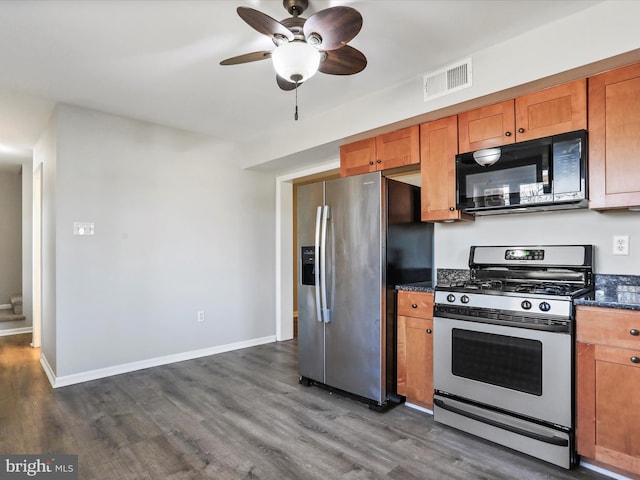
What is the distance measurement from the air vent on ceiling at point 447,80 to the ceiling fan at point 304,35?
87 cm

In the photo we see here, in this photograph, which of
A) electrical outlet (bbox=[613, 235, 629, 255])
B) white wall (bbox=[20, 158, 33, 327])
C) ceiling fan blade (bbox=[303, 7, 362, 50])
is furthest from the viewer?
white wall (bbox=[20, 158, 33, 327])

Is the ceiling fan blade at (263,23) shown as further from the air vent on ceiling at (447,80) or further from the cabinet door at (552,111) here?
the cabinet door at (552,111)

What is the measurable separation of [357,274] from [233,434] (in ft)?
4.54

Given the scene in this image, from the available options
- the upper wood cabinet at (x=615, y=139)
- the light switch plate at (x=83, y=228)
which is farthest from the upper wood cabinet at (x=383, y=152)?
the light switch plate at (x=83, y=228)

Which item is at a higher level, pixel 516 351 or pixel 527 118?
pixel 527 118

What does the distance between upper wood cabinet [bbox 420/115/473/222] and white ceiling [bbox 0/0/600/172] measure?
17.3 inches

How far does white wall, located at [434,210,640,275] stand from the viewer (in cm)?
231

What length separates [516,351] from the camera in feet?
7.29

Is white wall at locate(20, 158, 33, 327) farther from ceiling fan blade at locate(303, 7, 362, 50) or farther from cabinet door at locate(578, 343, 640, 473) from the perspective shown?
cabinet door at locate(578, 343, 640, 473)

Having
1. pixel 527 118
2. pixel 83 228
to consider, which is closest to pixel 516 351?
pixel 527 118

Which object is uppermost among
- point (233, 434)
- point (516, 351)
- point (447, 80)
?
point (447, 80)

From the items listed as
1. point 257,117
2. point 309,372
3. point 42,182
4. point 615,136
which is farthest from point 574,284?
point 42,182

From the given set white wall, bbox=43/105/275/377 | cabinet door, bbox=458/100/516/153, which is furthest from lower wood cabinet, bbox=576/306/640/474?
white wall, bbox=43/105/275/377

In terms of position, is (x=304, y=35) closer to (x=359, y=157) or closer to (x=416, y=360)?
(x=359, y=157)
